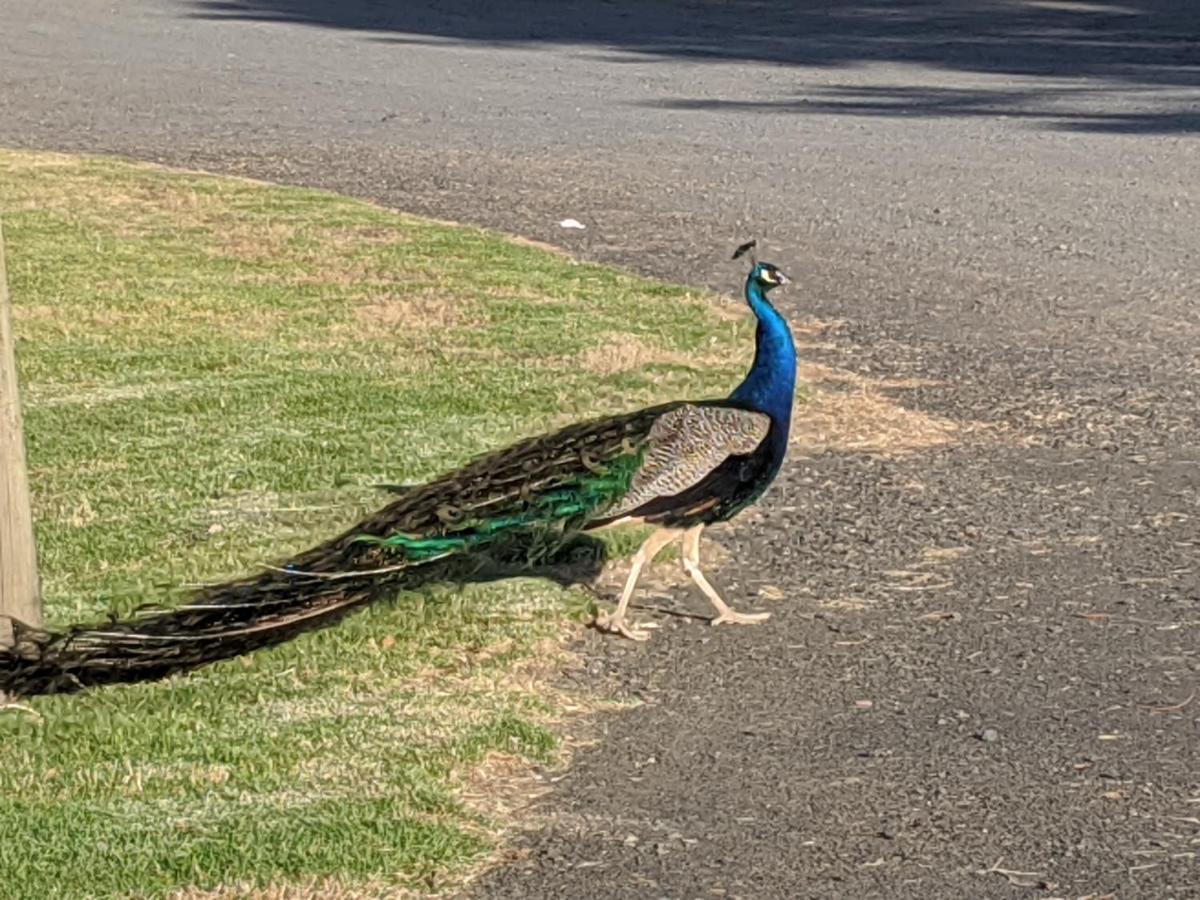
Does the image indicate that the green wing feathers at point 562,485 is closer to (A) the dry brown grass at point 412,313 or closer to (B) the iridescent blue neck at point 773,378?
(B) the iridescent blue neck at point 773,378

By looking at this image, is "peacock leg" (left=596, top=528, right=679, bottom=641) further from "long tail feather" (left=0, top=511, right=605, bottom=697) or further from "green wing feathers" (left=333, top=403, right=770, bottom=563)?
"long tail feather" (left=0, top=511, right=605, bottom=697)

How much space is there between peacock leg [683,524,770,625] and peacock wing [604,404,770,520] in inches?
10.9

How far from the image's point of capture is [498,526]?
5777mm

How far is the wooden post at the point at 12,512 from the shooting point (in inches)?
207

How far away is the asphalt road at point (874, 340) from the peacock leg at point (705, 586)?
8cm

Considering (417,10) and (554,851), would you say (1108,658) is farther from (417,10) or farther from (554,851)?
(417,10)

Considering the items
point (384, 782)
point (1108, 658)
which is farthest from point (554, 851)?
point (1108, 658)

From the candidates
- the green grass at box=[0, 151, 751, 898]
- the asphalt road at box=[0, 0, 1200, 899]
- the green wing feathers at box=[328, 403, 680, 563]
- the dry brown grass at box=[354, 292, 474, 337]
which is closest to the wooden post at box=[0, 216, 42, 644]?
the green grass at box=[0, 151, 751, 898]

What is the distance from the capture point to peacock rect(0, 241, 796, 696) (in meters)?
5.41

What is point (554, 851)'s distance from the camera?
4660mm

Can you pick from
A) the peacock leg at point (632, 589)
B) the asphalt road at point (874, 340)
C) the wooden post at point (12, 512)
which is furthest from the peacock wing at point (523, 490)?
the wooden post at point (12, 512)

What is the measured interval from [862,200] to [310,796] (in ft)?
28.4

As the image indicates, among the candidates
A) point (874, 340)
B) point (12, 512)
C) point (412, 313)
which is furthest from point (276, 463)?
point (874, 340)

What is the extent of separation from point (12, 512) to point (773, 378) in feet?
6.80
